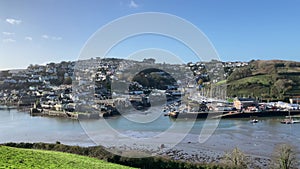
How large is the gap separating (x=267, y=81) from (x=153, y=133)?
2282 centimetres

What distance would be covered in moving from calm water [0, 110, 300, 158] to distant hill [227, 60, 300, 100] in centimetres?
1248

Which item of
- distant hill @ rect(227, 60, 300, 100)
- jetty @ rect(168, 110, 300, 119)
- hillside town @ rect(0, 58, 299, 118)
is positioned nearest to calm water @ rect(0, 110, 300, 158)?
jetty @ rect(168, 110, 300, 119)

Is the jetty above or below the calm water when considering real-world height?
above

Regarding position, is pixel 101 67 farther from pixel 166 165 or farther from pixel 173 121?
pixel 166 165

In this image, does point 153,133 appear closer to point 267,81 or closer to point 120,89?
point 120,89

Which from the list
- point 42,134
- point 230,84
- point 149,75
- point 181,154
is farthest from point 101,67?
point 181,154

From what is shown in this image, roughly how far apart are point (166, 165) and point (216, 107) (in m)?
17.7

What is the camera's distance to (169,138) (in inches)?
551

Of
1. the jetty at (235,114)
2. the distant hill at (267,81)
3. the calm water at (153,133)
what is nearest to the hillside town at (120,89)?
the jetty at (235,114)

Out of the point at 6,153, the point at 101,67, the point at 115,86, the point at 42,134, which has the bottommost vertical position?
the point at 42,134

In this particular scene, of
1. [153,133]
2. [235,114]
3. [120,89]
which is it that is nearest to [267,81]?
[235,114]

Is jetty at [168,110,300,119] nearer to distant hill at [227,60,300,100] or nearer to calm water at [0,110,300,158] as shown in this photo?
calm water at [0,110,300,158]

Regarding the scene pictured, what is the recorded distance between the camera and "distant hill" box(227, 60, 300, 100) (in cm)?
3080

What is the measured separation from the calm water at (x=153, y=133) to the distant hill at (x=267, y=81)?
491 inches
